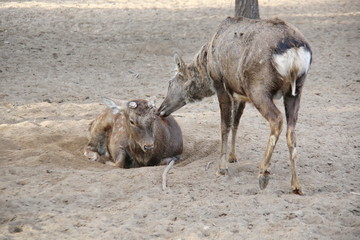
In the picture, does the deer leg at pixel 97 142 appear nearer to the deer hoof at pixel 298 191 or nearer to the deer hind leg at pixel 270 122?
the deer hind leg at pixel 270 122

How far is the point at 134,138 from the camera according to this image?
7965mm

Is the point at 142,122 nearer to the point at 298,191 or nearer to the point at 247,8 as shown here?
the point at 298,191

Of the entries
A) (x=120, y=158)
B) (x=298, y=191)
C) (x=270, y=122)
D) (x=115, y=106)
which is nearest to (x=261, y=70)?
(x=270, y=122)

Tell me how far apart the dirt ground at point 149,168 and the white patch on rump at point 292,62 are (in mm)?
1521

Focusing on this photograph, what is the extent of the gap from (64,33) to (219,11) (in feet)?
18.8

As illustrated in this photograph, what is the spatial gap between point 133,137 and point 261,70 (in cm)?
264

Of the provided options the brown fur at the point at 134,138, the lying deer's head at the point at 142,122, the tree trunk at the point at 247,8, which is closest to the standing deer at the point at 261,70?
the lying deer's head at the point at 142,122

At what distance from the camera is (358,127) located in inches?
379

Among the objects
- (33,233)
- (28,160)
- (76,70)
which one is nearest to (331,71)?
(76,70)

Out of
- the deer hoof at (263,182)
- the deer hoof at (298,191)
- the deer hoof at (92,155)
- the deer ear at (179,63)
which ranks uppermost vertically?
the deer ear at (179,63)

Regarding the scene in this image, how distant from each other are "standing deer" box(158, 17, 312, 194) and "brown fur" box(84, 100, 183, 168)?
1.13 m

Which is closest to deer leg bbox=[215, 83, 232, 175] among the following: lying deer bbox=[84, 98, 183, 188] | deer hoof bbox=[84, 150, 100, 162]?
lying deer bbox=[84, 98, 183, 188]

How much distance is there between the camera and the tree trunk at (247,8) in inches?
563

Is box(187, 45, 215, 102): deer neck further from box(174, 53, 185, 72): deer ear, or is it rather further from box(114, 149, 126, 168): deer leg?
box(114, 149, 126, 168): deer leg
